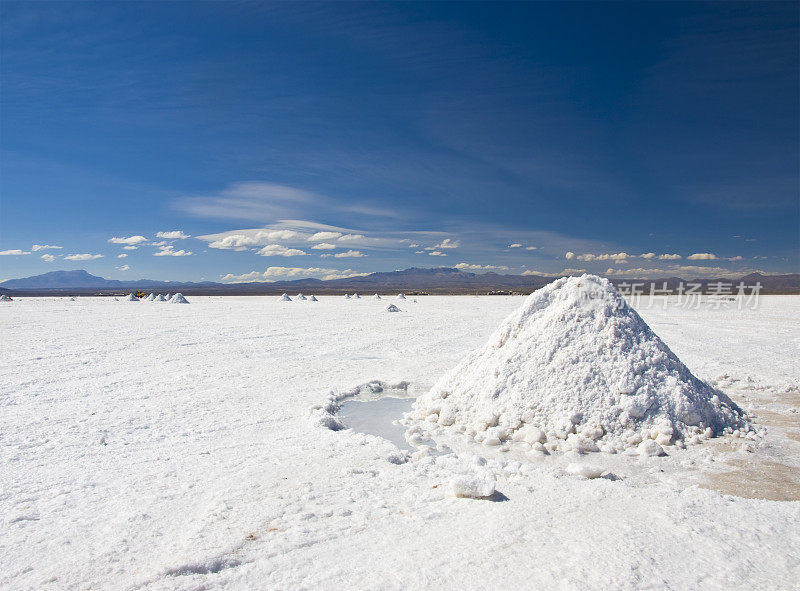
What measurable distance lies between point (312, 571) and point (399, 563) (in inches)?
17.3

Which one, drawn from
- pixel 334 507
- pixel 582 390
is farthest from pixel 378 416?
pixel 334 507

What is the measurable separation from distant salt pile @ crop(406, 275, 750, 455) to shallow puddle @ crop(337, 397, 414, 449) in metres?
0.33

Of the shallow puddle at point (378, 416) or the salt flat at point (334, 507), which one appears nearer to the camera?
the salt flat at point (334, 507)

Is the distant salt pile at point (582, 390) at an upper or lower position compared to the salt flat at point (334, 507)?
upper

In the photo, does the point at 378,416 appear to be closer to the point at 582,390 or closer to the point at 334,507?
the point at 582,390

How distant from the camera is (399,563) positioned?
8.12 ft

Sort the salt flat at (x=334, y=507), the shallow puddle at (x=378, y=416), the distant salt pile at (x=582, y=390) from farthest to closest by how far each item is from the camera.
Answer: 1. the shallow puddle at (x=378, y=416)
2. the distant salt pile at (x=582, y=390)
3. the salt flat at (x=334, y=507)

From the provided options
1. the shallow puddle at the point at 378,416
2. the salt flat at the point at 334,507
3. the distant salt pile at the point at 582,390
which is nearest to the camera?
the salt flat at the point at 334,507

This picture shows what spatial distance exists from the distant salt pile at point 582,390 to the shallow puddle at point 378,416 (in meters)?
0.33

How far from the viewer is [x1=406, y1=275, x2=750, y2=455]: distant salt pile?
4.36 meters

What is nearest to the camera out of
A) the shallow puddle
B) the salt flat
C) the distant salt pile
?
the salt flat

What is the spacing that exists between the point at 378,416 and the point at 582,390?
2257mm

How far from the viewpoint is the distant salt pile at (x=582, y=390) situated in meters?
4.36

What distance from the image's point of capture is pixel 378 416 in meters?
5.56
